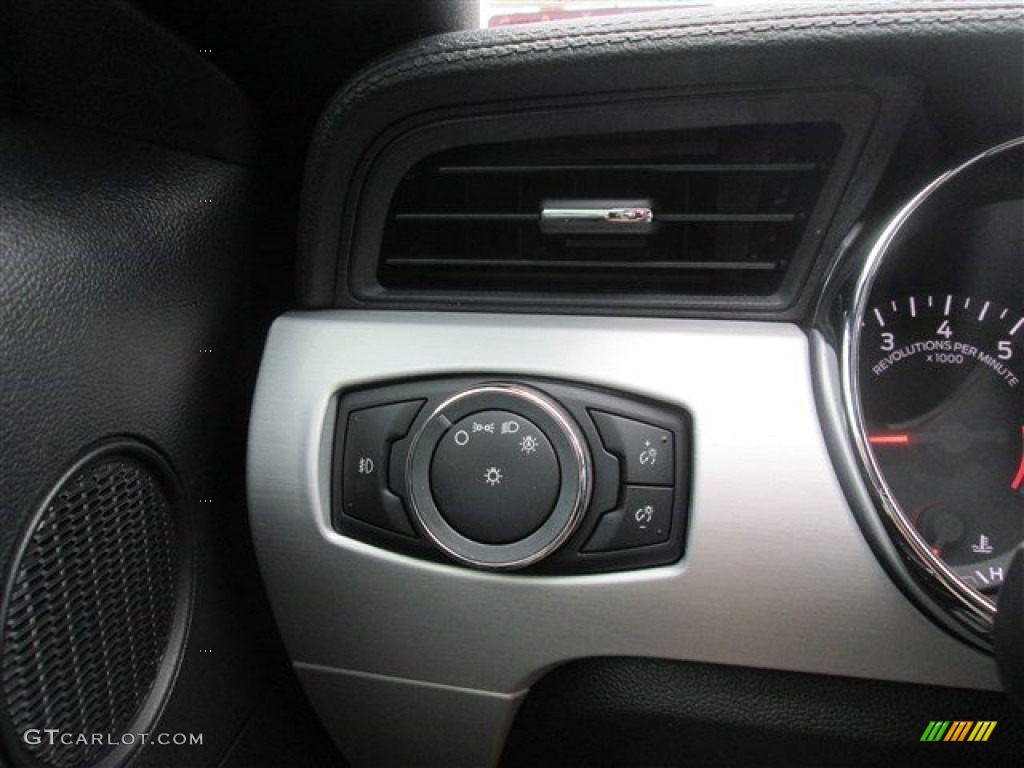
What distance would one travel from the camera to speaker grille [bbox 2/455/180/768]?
1.91 feet

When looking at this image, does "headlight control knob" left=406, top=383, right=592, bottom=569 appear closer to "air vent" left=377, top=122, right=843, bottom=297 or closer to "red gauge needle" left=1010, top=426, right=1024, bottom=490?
"air vent" left=377, top=122, right=843, bottom=297

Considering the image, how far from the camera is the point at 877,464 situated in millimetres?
717

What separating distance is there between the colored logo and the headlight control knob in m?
0.41

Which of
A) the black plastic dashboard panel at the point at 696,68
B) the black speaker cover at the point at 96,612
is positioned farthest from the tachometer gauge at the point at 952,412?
the black speaker cover at the point at 96,612

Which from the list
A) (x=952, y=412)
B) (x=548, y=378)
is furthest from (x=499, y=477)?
(x=952, y=412)

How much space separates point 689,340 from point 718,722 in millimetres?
389

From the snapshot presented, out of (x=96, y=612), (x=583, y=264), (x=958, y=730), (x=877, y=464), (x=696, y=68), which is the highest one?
(x=696, y=68)

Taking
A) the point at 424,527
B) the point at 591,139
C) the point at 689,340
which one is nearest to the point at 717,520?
the point at 689,340

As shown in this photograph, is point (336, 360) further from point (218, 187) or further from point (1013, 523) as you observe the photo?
point (1013, 523)

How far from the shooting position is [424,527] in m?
0.75

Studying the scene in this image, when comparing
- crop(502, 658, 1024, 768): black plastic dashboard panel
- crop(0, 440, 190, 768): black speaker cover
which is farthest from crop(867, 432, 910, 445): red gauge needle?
crop(0, 440, 190, 768): black speaker cover

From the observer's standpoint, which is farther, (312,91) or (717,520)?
(312,91)

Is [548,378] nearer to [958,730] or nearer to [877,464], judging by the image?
[877,464]

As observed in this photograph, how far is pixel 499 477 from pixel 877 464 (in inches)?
13.4
